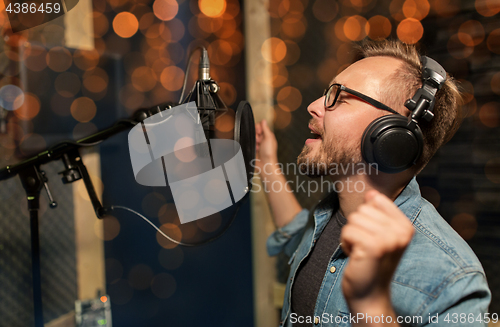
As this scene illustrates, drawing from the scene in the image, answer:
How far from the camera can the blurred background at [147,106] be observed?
43.1 inches

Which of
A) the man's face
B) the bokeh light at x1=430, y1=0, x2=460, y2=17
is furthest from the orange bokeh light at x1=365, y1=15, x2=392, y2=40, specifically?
the man's face

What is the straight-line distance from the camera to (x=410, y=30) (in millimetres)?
1387

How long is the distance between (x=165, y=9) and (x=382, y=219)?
1.25 m

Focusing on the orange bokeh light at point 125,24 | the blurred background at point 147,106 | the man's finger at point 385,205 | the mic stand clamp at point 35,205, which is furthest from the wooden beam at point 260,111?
the man's finger at point 385,205

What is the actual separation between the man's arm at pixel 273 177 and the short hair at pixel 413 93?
45 cm

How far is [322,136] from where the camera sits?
0.93 metres

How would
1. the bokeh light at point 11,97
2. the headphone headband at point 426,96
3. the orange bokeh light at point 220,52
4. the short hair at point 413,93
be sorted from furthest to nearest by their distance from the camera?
1. the orange bokeh light at point 220,52
2. the bokeh light at point 11,97
3. the short hair at point 413,93
4. the headphone headband at point 426,96

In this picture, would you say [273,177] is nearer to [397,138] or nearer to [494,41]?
[397,138]

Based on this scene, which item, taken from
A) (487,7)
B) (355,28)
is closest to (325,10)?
(355,28)

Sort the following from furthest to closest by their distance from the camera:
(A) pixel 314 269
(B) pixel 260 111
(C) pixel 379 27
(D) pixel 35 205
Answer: (B) pixel 260 111, (C) pixel 379 27, (A) pixel 314 269, (D) pixel 35 205

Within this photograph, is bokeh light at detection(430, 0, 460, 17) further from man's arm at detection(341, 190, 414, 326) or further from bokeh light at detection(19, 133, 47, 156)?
bokeh light at detection(19, 133, 47, 156)

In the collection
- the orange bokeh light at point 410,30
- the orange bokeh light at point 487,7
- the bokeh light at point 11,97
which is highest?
the orange bokeh light at point 487,7

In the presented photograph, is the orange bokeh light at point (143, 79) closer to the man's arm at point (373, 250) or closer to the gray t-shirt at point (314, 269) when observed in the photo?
the gray t-shirt at point (314, 269)

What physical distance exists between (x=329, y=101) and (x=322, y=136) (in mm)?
A: 102
